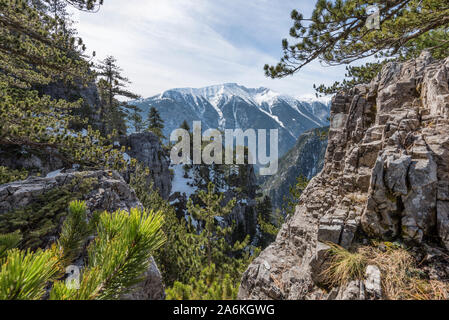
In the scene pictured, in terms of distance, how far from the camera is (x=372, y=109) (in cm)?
505

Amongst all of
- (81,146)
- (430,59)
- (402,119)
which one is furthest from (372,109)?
(81,146)

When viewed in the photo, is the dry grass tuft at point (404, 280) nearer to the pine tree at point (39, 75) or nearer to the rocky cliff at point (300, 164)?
the pine tree at point (39, 75)

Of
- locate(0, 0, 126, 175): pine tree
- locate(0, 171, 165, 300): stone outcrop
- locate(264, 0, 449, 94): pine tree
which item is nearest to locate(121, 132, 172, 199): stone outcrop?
locate(0, 171, 165, 300): stone outcrop

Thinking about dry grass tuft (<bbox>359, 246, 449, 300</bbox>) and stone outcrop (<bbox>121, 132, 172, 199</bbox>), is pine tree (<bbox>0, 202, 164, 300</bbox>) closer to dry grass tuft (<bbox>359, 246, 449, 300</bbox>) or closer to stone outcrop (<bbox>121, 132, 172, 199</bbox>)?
dry grass tuft (<bbox>359, 246, 449, 300</bbox>)

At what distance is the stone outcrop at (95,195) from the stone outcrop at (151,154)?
81.3 feet

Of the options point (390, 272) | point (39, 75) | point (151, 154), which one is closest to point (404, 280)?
point (390, 272)

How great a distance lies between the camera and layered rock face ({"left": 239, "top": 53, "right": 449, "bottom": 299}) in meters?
3.06

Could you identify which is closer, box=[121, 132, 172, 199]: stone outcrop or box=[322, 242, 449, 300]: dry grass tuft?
box=[322, 242, 449, 300]: dry grass tuft

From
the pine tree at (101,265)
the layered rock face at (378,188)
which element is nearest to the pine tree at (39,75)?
the pine tree at (101,265)

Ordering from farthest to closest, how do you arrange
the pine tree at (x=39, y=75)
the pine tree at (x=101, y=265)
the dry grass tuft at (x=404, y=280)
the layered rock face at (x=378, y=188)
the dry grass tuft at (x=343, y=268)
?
the pine tree at (x=39, y=75) < the layered rock face at (x=378, y=188) < the dry grass tuft at (x=343, y=268) < the dry grass tuft at (x=404, y=280) < the pine tree at (x=101, y=265)

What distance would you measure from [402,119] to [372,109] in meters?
1.26

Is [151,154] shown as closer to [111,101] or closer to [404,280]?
[111,101]

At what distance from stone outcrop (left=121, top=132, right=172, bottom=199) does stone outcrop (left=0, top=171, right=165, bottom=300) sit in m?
24.8

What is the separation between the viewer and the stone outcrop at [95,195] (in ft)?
16.2
